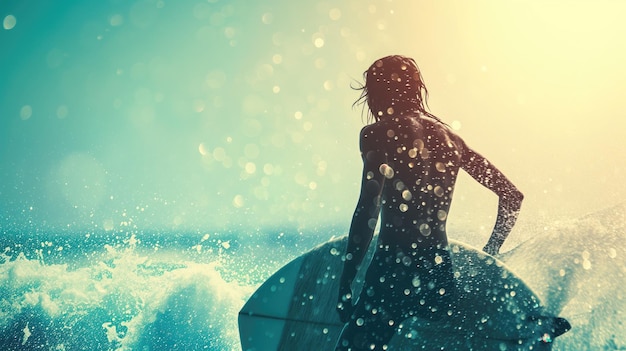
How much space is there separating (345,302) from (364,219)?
0.31 meters

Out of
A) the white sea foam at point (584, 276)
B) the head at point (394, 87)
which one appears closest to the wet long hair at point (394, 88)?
the head at point (394, 87)

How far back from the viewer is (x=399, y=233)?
1582 mm

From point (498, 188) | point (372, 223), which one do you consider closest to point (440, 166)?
point (372, 223)

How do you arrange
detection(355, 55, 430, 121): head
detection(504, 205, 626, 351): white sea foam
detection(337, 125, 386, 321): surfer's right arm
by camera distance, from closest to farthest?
detection(337, 125, 386, 321): surfer's right arm → detection(355, 55, 430, 121): head → detection(504, 205, 626, 351): white sea foam

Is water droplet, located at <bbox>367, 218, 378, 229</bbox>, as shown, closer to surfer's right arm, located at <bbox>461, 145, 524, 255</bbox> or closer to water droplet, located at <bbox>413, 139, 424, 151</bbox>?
water droplet, located at <bbox>413, 139, 424, 151</bbox>

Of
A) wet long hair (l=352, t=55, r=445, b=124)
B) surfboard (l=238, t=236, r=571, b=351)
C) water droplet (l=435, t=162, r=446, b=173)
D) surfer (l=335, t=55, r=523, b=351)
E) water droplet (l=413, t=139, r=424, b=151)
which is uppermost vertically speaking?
wet long hair (l=352, t=55, r=445, b=124)

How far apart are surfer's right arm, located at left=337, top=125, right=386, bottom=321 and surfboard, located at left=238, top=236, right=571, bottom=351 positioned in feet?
0.89

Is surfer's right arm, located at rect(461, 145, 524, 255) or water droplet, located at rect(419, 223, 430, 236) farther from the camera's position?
surfer's right arm, located at rect(461, 145, 524, 255)

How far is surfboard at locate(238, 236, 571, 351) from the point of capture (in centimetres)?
178

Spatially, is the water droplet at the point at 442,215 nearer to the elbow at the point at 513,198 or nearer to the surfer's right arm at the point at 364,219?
the surfer's right arm at the point at 364,219

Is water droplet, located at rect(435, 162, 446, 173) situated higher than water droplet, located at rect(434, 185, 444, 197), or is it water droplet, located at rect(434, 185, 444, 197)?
water droplet, located at rect(435, 162, 446, 173)

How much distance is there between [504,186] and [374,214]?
2.70ft

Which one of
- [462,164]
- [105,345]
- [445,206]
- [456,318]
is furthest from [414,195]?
[105,345]

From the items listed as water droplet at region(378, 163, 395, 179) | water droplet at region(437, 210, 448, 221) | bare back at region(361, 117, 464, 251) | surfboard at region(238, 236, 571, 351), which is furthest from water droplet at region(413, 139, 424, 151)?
surfboard at region(238, 236, 571, 351)
